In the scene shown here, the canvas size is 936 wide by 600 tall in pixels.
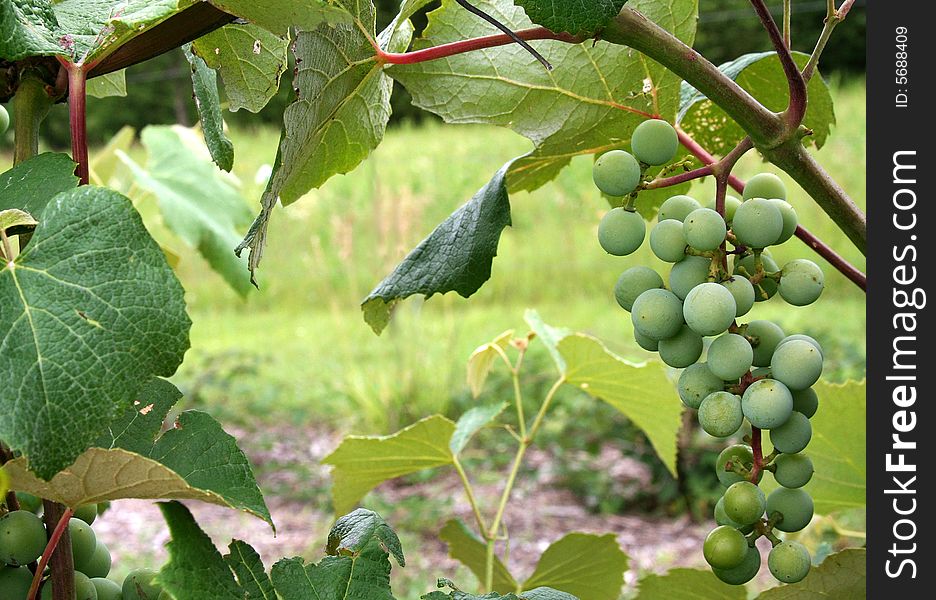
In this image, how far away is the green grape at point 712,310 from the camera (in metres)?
0.38

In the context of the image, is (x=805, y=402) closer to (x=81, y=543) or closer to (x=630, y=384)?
(x=81, y=543)

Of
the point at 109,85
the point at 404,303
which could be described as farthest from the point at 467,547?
the point at 404,303

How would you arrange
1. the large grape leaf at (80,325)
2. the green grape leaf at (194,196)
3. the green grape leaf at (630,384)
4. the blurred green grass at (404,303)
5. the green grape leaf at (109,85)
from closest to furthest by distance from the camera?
the large grape leaf at (80,325), the green grape leaf at (109,85), the green grape leaf at (630,384), the green grape leaf at (194,196), the blurred green grass at (404,303)

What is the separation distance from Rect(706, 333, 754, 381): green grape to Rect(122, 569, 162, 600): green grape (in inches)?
9.8

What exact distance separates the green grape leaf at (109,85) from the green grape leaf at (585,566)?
1.35ft

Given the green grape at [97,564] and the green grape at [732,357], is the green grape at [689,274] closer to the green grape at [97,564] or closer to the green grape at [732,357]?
the green grape at [732,357]

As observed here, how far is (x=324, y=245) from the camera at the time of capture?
197 inches

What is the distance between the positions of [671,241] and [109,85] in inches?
12.2

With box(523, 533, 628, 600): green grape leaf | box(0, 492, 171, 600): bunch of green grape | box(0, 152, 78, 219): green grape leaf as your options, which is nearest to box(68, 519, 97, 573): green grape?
box(0, 492, 171, 600): bunch of green grape

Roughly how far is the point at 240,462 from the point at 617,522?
7.85ft

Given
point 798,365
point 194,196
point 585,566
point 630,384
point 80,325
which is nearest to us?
point 80,325

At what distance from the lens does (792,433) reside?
40 centimetres

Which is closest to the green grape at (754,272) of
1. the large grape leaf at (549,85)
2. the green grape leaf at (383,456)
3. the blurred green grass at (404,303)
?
the large grape leaf at (549,85)
